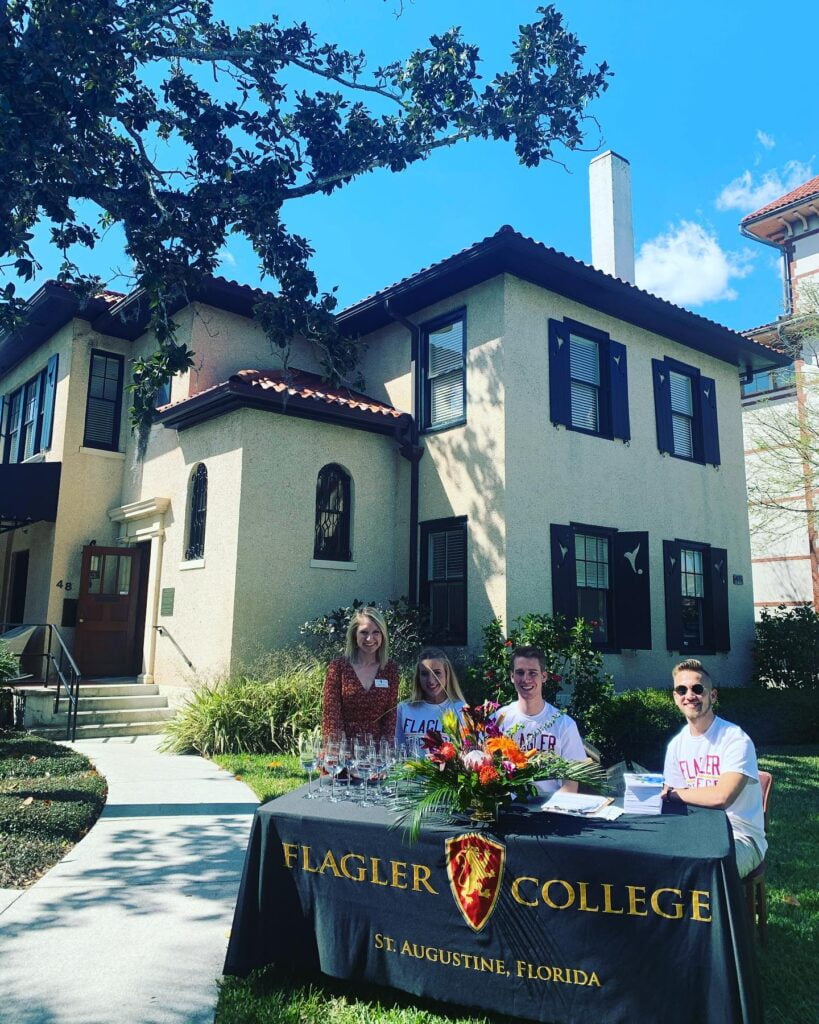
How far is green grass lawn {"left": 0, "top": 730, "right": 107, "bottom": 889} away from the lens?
209 inches

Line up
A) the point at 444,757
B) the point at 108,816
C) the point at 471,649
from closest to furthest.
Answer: the point at 444,757, the point at 108,816, the point at 471,649

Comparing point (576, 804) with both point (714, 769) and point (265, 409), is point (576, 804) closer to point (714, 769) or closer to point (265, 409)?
point (714, 769)

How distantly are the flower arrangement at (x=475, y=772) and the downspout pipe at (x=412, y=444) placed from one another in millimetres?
8216

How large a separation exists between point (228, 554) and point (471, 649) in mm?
3540

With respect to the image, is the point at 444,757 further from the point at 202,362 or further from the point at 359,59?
the point at 202,362

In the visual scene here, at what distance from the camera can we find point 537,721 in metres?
4.40

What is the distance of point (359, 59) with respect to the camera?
1004 centimetres

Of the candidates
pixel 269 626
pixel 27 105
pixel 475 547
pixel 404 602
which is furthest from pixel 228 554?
pixel 27 105

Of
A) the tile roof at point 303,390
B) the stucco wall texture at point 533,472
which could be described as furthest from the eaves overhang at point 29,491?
the stucco wall texture at point 533,472

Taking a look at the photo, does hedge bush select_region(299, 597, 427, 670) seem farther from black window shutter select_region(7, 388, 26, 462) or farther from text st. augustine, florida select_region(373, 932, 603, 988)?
black window shutter select_region(7, 388, 26, 462)

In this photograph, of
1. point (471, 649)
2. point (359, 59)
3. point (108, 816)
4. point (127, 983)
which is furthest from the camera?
point (471, 649)

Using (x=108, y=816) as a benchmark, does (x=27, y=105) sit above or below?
above

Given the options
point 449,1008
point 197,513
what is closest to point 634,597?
point 197,513

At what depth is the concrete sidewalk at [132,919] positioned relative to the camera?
338cm
